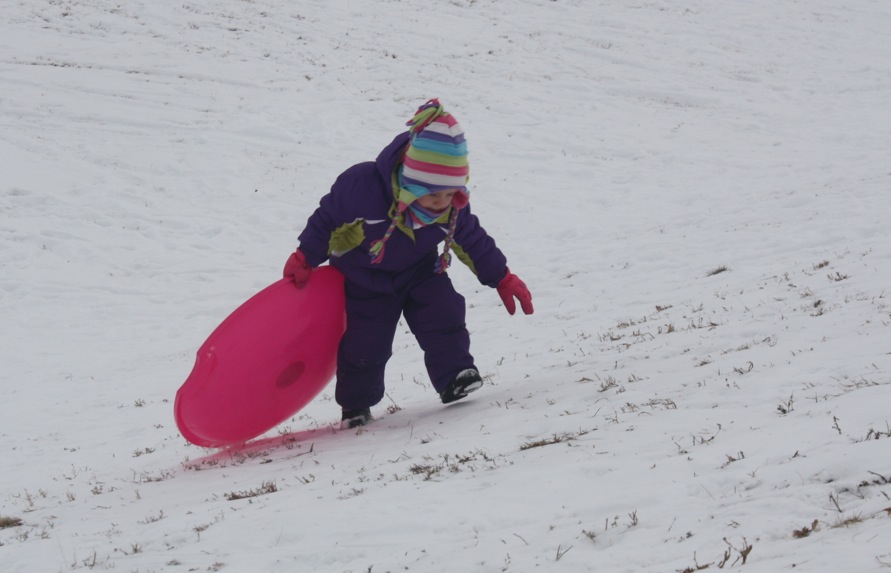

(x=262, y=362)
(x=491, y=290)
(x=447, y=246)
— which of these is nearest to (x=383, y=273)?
(x=447, y=246)

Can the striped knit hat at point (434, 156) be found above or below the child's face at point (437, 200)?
above

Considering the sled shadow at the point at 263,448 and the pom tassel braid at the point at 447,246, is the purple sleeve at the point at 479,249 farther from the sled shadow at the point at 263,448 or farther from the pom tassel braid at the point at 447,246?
the sled shadow at the point at 263,448

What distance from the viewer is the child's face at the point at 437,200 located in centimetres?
545

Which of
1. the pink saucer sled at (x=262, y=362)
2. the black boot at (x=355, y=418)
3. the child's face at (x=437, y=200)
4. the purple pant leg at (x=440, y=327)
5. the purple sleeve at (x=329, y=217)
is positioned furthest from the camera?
the black boot at (x=355, y=418)

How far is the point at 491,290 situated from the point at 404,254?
5.61 meters

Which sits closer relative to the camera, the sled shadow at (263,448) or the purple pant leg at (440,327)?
the sled shadow at (263,448)

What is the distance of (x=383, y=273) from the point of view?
5867 mm

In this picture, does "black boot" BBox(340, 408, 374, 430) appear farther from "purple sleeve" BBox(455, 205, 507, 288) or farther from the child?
"purple sleeve" BBox(455, 205, 507, 288)

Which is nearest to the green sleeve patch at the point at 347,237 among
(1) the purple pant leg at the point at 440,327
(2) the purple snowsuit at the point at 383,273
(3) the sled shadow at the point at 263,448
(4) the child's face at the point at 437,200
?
(2) the purple snowsuit at the point at 383,273

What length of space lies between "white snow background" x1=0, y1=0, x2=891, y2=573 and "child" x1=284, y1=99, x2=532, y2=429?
398mm

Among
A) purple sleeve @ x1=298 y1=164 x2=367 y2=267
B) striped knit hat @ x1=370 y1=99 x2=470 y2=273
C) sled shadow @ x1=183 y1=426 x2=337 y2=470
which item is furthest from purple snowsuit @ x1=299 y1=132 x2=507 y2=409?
sled shadow @ x1=183 y1=426 x2=337 y2=470

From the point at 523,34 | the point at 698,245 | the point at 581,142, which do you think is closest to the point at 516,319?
the point at 698,245

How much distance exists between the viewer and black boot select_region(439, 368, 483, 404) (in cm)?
575

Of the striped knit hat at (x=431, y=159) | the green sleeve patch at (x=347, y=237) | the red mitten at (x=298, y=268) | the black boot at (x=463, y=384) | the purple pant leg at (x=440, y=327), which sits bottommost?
the black boot at (x=463, y=384)
